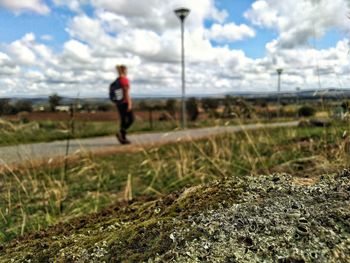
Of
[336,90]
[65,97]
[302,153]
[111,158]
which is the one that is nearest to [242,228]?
[336,90]

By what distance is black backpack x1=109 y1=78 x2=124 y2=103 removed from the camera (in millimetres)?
11830

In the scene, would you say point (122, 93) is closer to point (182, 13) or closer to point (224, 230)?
point (182, 13)

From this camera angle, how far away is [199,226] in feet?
4.25

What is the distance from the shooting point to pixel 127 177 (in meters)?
6.63

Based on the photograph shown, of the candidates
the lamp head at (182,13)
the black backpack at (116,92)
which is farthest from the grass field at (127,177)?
→ the lamp head at (182,13)

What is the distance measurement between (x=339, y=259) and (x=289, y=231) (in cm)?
15

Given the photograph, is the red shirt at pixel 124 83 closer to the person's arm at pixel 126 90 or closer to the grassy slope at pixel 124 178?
the person's arm at pixel 126 90

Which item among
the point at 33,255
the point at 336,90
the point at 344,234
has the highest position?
the point at 336,90

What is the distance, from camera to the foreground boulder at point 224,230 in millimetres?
1172

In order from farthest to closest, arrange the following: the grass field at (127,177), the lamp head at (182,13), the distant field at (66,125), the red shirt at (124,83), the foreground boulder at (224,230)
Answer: the lamp head at (182,13), the red shirt at (124,83), the distant field at (66,125), the grass field at (127,177), the foreground boulder at (224,230)

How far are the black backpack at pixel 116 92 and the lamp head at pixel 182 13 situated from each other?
8.61 metres

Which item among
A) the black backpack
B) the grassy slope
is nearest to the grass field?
the grassy slope

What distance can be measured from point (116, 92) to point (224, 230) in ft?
35.8

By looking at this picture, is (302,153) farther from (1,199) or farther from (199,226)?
(199,226)
